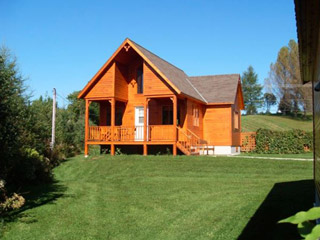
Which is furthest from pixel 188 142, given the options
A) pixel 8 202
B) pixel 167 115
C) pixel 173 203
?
pixel 8 202

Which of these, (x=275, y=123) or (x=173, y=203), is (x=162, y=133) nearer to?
(x=173, y=203)

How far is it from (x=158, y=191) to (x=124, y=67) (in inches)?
513

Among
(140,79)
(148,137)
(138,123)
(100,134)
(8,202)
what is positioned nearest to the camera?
(8,202)

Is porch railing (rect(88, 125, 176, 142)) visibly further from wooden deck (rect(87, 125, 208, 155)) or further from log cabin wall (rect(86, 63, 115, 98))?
log cabin wall (rect(86, 63, 115, 98))

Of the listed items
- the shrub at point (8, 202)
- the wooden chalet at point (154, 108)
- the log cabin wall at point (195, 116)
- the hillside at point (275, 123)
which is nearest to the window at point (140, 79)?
the wooden chalet at point (154, 108)

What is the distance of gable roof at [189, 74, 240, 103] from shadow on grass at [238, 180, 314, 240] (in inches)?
523

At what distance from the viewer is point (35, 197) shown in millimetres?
11578

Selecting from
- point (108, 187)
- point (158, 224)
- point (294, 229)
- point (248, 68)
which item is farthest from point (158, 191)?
point (248, 68)

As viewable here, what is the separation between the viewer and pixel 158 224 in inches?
333

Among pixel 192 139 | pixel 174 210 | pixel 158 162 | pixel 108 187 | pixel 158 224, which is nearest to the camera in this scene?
pixel 158 224

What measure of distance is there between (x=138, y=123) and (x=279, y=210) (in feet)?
51.5

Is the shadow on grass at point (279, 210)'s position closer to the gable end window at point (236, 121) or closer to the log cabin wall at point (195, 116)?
the log cabin wall at point (195, 116)

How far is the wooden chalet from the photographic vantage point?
21.4 metres

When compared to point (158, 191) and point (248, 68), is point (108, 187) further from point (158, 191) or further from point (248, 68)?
point (248, 68)
